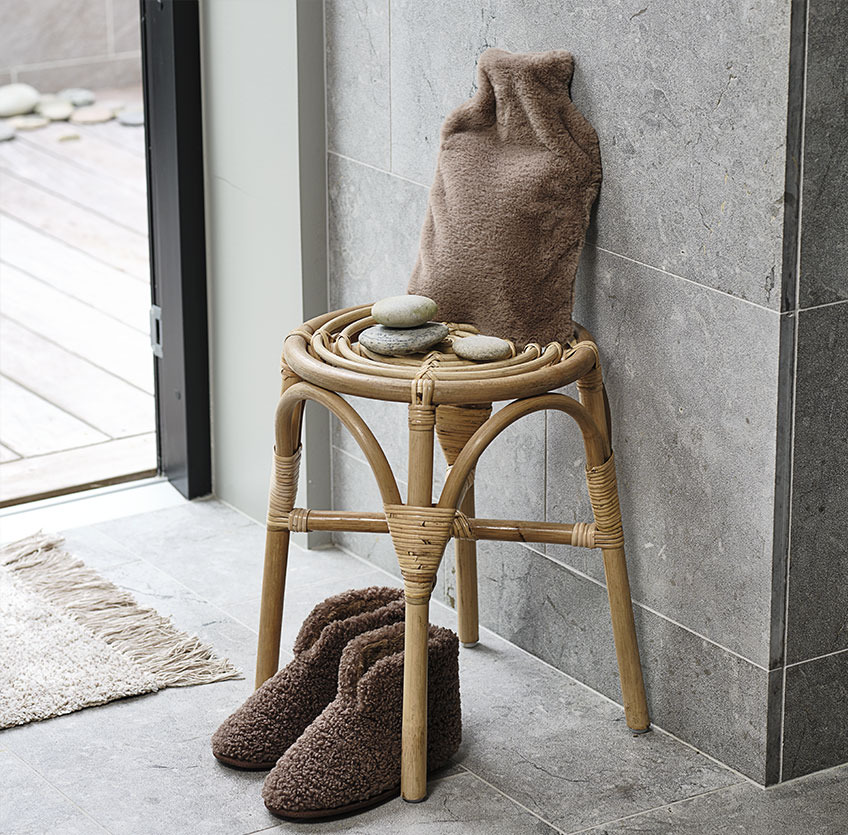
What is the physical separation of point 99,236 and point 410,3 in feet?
5.98

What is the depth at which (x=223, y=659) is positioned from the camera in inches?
73.7

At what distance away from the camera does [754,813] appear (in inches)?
60.9

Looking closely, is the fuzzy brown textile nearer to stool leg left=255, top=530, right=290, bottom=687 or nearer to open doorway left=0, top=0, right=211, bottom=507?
stool leg left=255, top=530, right=290, bottom=687

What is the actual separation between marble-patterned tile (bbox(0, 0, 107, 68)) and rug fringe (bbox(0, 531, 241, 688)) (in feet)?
8.91

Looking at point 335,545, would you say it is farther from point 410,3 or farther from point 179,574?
point 410,3

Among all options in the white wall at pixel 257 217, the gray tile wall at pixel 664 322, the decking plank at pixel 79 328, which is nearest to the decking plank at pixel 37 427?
the decking plank at pixel 79 328

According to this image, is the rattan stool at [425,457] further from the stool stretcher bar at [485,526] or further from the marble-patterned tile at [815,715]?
the marble-patterned tile at [815,715]

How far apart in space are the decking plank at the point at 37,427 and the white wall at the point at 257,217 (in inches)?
13.3

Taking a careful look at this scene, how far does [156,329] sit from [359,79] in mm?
608

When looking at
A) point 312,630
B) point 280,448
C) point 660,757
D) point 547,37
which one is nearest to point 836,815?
point 660,757

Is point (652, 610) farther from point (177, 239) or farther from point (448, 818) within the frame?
point (177, 239)

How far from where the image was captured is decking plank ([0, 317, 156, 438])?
8.62 ft

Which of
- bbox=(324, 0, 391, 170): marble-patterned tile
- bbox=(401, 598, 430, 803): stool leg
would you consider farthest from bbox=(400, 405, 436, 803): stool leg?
bbox=(324, 0, 391, 170): marble-patterned tile

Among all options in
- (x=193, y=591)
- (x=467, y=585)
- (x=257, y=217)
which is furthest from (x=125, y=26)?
(x=467, y=585)
